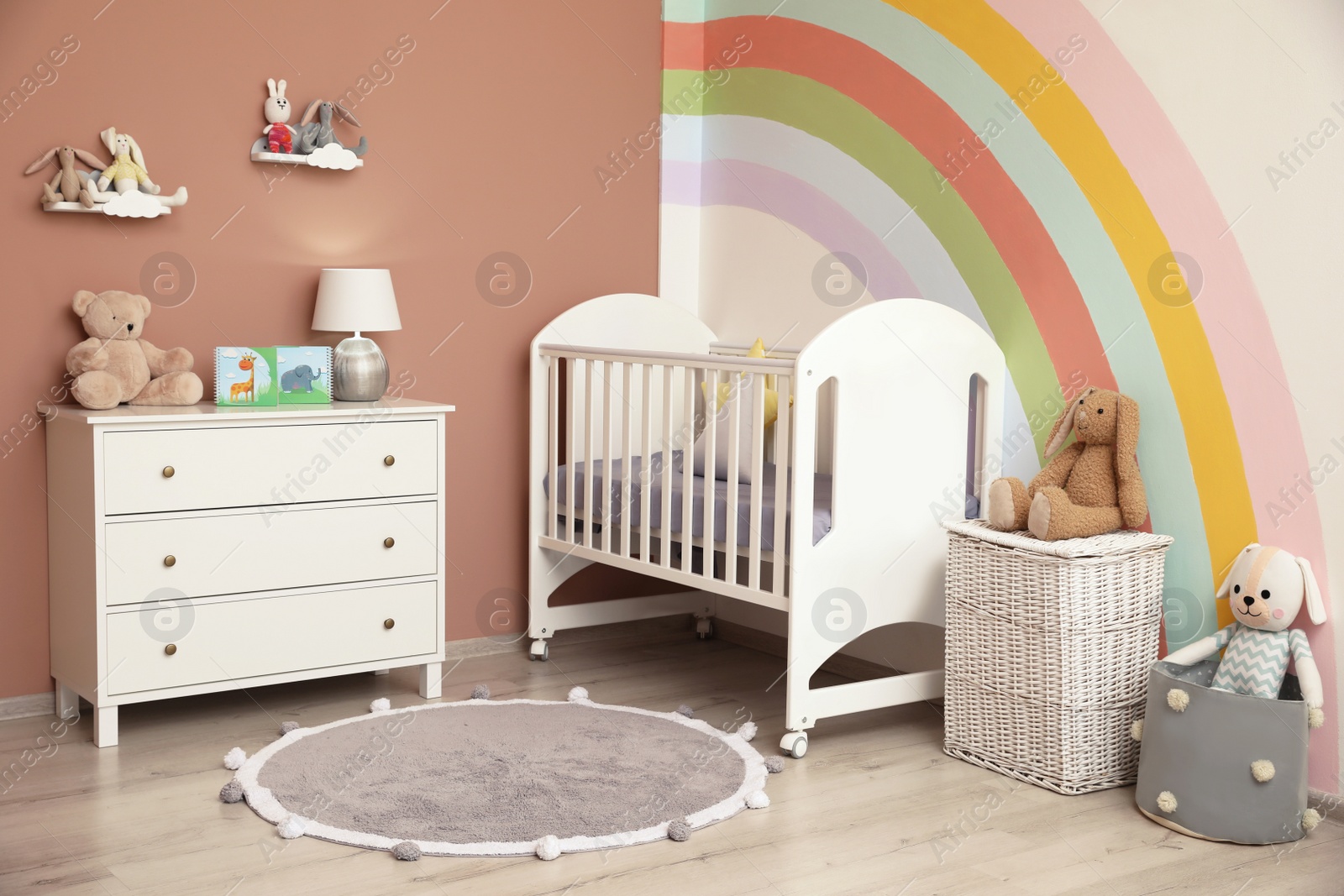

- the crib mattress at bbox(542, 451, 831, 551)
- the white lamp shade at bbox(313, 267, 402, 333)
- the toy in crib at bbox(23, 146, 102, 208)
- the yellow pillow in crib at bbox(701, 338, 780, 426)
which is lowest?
the crib mattress at bbox(542, 451, 831, 551)

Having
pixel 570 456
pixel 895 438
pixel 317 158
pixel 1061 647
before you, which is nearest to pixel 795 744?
pixel 1061 647

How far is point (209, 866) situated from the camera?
1.96 metres

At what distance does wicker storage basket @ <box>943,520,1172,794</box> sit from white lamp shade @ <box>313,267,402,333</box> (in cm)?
148

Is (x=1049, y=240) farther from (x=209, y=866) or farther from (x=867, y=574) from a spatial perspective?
(x=209, y=866)

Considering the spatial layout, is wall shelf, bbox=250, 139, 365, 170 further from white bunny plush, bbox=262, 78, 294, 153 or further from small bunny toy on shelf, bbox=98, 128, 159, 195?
small bunny toy on shelf, bbox=98, 128, 159, 195

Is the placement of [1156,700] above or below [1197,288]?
below

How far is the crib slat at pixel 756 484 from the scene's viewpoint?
257cm

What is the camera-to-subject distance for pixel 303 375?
2891mm

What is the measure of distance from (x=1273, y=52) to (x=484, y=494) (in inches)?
85.9

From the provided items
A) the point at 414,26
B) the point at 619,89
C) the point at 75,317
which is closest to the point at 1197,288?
the point at 619,89

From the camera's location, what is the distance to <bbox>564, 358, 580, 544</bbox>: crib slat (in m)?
3.20

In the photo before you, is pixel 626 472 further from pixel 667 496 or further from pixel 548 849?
pixel 548 849

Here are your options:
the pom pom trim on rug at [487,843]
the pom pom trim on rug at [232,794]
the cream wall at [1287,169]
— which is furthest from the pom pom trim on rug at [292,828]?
the cream wall at [1287,169]

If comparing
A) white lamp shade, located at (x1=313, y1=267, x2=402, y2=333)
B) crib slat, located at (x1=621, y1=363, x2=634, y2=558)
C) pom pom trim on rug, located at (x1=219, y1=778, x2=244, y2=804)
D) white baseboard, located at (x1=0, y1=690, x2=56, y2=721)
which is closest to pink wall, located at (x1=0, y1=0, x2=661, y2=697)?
white baseboard, located at (x1=0, y1=690, x2=56, y2=721)
